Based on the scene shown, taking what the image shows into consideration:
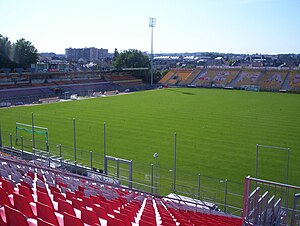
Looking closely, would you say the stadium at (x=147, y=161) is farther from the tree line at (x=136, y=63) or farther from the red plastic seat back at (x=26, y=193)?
the tree line at (x=136, y=63)

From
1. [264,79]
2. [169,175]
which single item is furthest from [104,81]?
[169,175]

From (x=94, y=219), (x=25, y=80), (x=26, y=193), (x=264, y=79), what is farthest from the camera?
(x=264, y=79)

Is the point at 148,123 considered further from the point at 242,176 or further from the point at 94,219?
the point at 94,219

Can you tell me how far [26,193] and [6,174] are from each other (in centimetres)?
319

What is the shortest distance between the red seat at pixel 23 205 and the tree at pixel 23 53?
6542 centimetres

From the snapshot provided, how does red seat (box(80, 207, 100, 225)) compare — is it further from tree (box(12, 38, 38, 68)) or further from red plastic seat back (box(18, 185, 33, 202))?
tree (box(12, 38, 38, 68))

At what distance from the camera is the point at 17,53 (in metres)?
66.3

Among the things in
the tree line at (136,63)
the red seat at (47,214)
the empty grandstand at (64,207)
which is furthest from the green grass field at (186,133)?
the tree line at (136,63)

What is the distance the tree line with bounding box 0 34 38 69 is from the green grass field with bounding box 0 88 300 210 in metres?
28.3

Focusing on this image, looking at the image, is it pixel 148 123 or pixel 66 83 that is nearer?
pixel 148 123

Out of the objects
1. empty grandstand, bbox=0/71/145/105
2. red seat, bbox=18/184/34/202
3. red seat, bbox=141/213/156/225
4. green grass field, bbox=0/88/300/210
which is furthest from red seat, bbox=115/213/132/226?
empty grandstand, bbox=0/71/145/105

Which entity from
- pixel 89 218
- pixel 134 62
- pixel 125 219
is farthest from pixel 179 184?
pixel 134 62

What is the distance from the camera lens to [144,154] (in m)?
20.3

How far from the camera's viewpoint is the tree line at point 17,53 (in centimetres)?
6400
